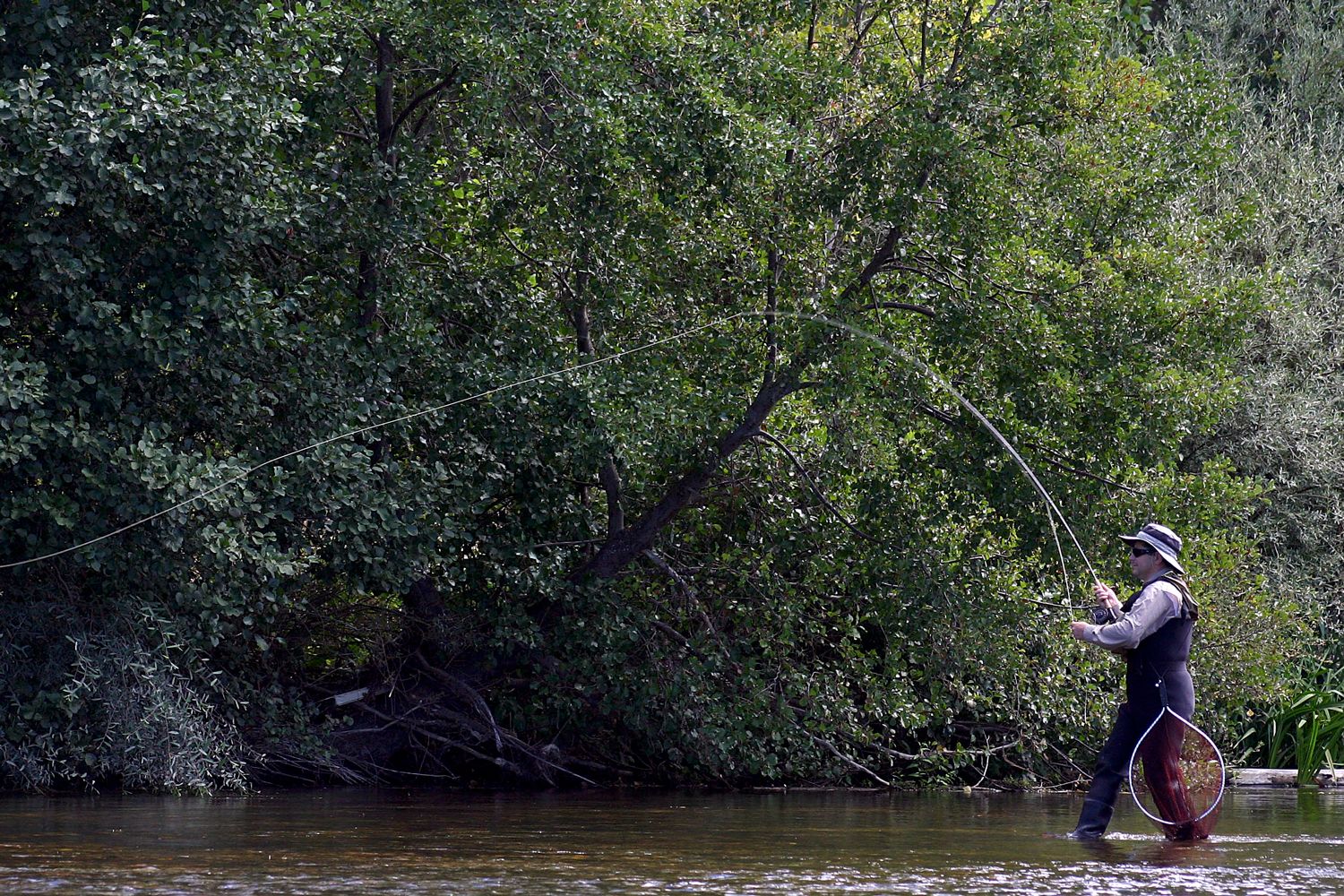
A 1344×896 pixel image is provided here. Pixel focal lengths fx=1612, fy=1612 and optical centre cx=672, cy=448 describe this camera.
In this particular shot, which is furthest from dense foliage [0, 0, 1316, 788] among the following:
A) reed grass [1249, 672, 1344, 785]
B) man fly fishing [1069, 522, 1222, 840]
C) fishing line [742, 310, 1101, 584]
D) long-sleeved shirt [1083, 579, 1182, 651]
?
long-sleeved shirt [1083, 579, 1182, 651]

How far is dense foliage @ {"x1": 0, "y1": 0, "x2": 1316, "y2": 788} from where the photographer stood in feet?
33.3

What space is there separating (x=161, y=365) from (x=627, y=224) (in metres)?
3.38

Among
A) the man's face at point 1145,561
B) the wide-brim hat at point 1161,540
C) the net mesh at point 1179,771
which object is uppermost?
the wide-brim hat at point 1161,540

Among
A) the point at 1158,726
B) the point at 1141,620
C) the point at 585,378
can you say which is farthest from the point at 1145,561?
the point at 585,378

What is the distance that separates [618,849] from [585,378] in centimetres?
476

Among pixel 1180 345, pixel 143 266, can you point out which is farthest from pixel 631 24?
pixel 1180 345

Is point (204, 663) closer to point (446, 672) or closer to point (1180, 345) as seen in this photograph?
point (446, 672)

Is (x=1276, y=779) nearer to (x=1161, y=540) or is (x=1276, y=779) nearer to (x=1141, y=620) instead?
(x=1161, y=540)

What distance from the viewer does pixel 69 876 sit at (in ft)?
18.4

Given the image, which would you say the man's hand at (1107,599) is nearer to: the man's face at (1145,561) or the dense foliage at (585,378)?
the man's face at (1145,561)

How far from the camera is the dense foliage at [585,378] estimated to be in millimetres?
10148

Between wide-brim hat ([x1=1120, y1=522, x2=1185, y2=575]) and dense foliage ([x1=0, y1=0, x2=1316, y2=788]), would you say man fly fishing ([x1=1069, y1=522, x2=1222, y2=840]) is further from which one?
dense foliage ([x1=0, y1=0, x2=1316, y2=788])

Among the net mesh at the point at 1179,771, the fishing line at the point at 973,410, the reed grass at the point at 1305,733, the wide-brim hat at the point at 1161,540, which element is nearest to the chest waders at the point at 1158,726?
the net mesh at the point at 1179,771

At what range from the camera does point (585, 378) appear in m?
11.3
